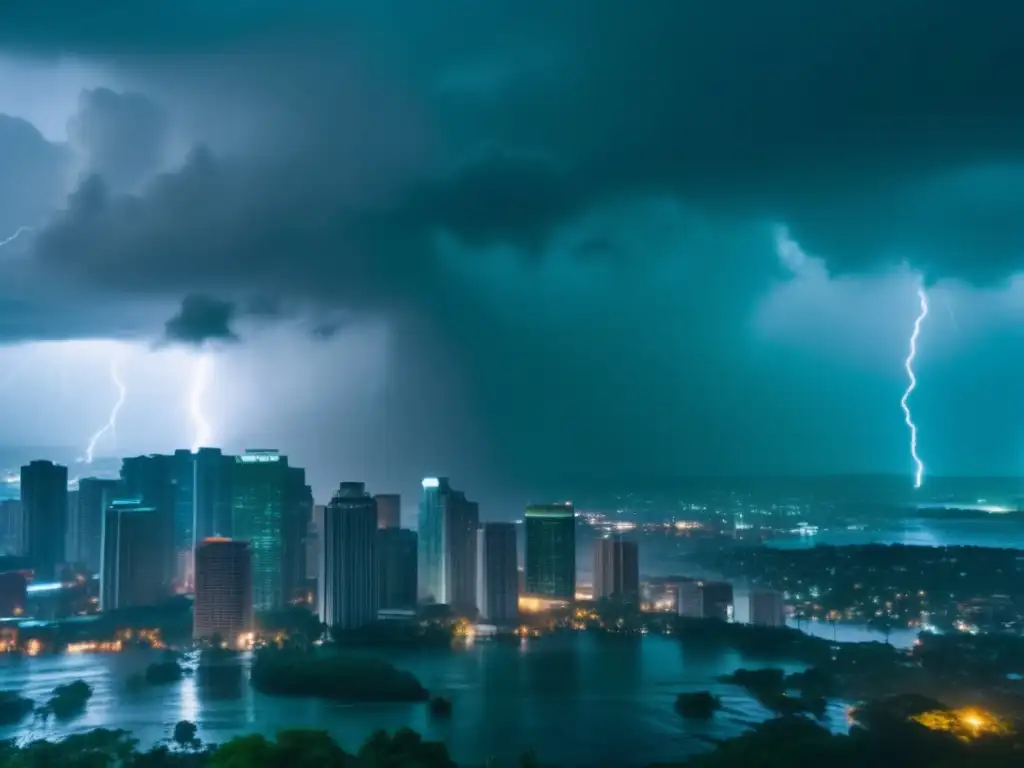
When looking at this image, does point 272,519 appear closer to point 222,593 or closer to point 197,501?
point 197,501

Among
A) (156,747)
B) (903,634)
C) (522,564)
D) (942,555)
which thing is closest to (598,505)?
(522,564)

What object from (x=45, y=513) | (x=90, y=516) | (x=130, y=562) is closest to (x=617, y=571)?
(x=130, y=562)

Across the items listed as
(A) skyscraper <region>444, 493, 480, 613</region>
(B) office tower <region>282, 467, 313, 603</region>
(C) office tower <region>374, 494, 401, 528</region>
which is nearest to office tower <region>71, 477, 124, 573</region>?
(B) office tower <region>282, 467, 313, 603</region>

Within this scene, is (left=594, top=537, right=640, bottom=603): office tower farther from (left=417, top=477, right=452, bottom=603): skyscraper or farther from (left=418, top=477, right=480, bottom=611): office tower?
(left=417, top=477, right=452, bottom=603): skyscraper

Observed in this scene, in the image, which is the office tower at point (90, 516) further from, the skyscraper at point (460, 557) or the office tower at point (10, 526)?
the skyscraper at point (460, 557)

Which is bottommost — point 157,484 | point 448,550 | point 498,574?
point 498,574

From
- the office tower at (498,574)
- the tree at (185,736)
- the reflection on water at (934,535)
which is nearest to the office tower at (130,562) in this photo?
the office tower at (498,574)
